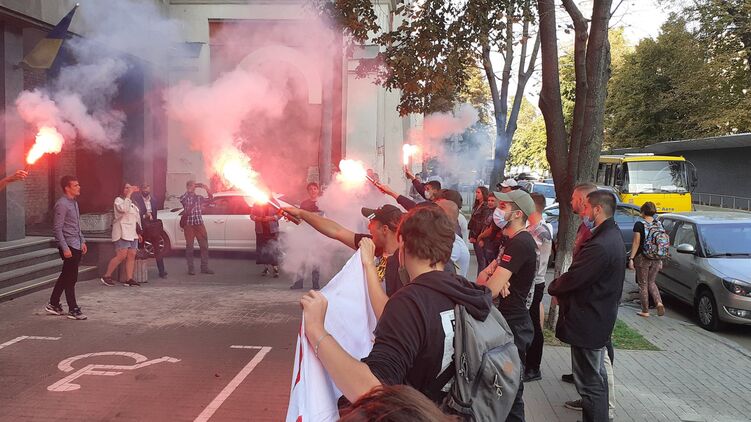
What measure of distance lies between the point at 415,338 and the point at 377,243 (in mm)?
1385

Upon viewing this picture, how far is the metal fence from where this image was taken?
27.9 metres

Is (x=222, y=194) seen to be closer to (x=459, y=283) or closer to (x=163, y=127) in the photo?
(x=163, y=127)

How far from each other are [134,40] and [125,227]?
15.2 ft

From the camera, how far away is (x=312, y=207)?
384 inches

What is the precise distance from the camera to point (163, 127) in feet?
49.5

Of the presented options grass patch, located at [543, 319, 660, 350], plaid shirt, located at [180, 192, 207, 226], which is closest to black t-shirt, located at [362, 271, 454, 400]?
grass patch, located at [543, 319, 660, 350]

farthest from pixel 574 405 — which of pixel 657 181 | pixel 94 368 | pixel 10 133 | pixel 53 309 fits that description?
pixel 657 181

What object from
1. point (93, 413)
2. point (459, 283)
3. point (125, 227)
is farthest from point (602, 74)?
point (125, 227)

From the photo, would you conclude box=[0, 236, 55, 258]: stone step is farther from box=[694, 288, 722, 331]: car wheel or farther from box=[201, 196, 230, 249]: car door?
box=[694, 288, 722, 331]: car wheel

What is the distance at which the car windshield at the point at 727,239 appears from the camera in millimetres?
9008

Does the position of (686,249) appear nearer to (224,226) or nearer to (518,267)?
(518,267)

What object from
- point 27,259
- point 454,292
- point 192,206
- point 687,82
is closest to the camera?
point 454,292

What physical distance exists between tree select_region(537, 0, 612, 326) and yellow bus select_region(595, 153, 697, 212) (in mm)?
13043

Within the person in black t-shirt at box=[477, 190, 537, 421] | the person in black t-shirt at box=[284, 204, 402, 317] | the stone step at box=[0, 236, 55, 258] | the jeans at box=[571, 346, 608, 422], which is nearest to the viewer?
the person in black t-shirt at box=[284, 204, 402, 317]
